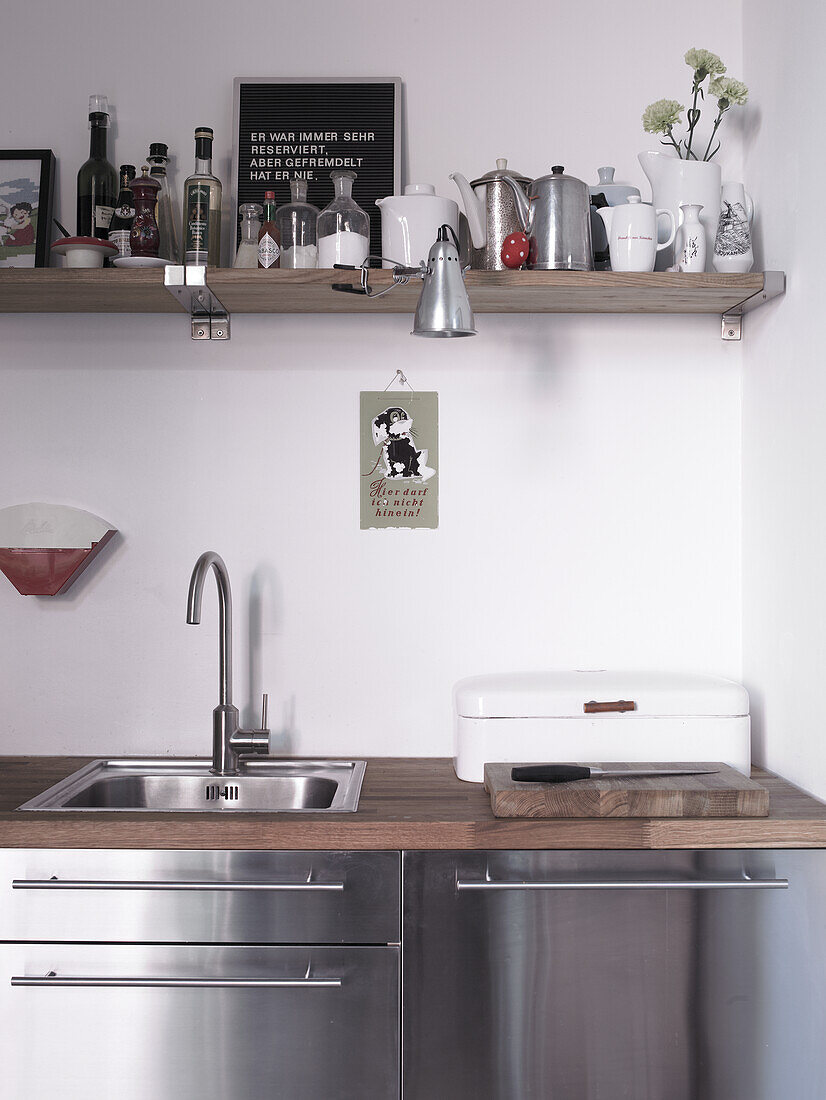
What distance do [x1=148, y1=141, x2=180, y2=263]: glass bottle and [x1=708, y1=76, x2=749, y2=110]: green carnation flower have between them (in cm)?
109

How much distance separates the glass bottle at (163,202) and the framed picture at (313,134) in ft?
0.47

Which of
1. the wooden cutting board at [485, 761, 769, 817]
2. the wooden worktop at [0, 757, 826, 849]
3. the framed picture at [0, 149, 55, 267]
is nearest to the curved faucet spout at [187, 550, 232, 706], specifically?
the wooden worktop at [0, 757, 826, 849]

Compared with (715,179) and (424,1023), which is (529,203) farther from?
(424,1023)

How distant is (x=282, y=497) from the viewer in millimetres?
2117

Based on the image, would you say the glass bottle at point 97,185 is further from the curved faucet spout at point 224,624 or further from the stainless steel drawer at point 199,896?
the stainless steel drawer at point 199,896

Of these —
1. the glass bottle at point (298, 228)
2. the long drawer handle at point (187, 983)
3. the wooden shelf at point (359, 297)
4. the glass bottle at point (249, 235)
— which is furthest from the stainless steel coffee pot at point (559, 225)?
the long drawer handle at point (187, 983)

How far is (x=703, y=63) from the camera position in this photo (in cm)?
190

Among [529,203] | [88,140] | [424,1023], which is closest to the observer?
[424,1023]

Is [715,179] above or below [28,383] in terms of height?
above

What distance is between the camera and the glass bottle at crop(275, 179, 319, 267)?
1937 mm

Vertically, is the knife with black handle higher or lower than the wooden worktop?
higher

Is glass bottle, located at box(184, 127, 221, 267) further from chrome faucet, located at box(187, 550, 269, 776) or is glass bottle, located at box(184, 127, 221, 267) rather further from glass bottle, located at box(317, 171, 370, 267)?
chrome faucet, located at box(187, 550, 269, 776)

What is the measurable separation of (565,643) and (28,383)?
4.16ft

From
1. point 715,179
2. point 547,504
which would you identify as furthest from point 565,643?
point 715,179
